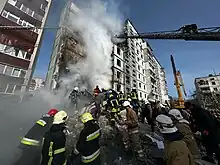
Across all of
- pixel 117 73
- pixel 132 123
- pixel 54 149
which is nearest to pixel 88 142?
pixel 54 149

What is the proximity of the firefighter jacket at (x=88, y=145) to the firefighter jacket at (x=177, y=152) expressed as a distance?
4.62 ft

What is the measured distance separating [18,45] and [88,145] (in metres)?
16.8

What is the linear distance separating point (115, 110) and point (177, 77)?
35.0 feet

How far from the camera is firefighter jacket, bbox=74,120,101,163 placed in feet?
7.60

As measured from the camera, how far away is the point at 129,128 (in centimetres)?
423

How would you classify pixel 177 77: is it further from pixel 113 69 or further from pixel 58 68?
pixel 58 68

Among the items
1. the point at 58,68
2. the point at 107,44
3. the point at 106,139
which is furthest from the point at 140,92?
the point at 106,139

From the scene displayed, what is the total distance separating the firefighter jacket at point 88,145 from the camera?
2316mm

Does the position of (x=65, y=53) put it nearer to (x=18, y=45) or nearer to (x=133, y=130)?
(x=18, y=45)

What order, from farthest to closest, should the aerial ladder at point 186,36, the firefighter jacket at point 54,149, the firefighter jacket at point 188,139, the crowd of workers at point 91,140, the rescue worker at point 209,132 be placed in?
the aerial ladder at point 186,36
the rescue worker at point 209,132
the firefighter jacket at point 188,139
the firefighter jacket at point 54,149
the crowd of workers at point 91,140

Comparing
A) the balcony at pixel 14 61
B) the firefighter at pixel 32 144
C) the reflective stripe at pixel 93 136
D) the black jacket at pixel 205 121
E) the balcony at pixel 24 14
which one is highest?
the balcony at pixel 24 14

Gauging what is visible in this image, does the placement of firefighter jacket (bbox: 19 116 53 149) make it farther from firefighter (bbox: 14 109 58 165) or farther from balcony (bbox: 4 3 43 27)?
balcony (bbox: 4 3 43 27)

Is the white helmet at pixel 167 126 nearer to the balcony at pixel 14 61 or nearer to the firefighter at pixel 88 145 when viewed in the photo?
the firefighter at pixel 88 145

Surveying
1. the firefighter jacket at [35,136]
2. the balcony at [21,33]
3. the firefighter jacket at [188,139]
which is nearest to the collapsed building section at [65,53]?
the balcony at [21,33]
